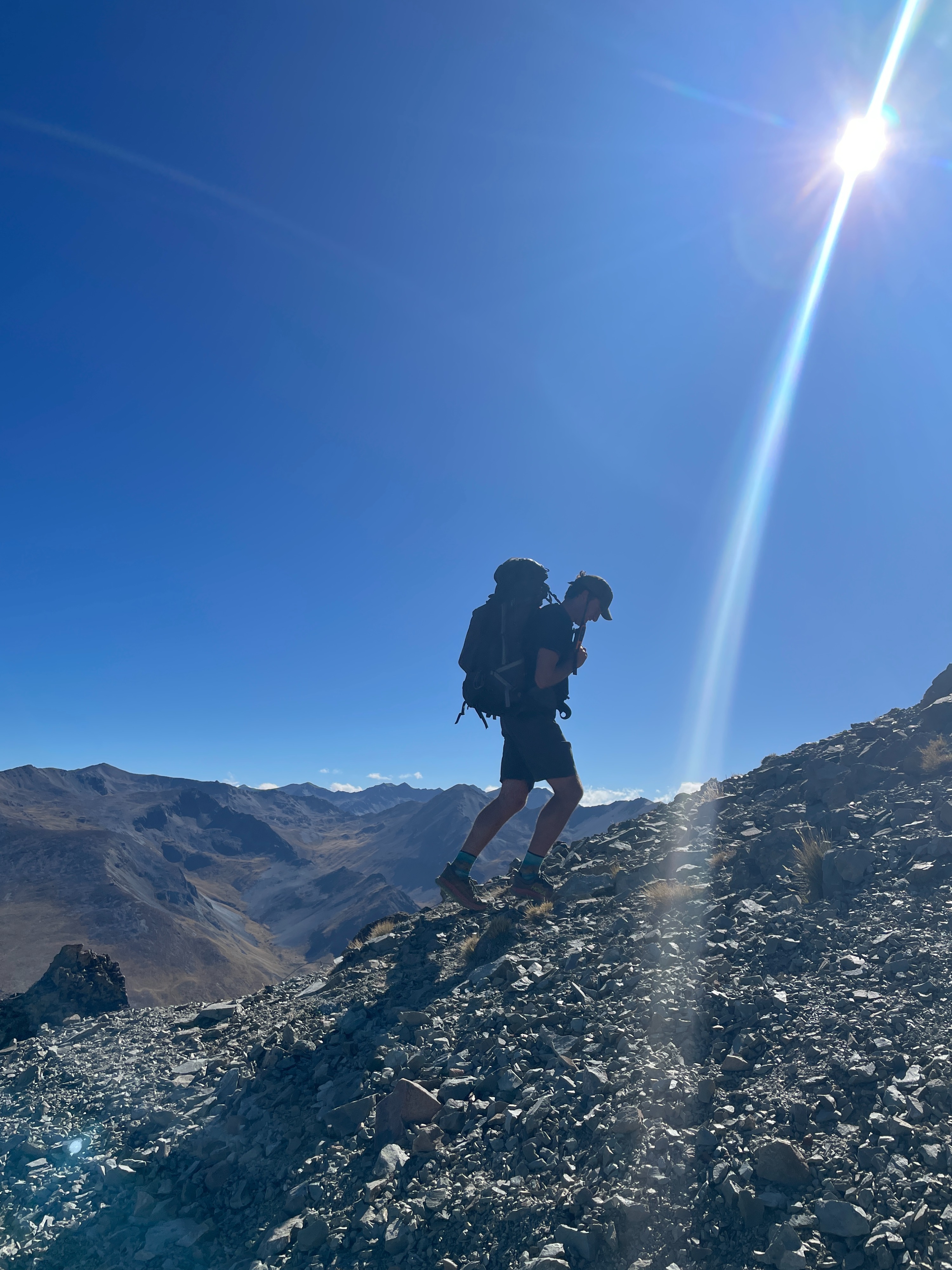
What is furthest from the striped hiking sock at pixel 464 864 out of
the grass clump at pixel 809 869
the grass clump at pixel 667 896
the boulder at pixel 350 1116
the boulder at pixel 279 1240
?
the boulder at pixel 279 1240

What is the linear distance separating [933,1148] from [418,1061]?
318 cm

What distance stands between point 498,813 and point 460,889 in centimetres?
109

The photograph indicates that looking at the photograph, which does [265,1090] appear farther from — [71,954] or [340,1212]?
[71,954]

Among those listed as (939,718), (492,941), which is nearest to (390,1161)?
(492,941)

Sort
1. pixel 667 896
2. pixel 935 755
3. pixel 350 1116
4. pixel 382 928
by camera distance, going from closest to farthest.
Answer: pixel 350 1116 < pixel 667 896 < pixel 935 755 < pixel 382 928

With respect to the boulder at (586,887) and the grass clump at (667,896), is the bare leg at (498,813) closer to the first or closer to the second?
the boulder at (586,887)

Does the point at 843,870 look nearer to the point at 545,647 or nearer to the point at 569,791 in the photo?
→ the point at 569,791

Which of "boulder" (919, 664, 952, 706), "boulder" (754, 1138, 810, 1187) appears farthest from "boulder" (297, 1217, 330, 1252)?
"boulder" (919, 664, 952, 706)

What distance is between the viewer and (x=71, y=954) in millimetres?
8500

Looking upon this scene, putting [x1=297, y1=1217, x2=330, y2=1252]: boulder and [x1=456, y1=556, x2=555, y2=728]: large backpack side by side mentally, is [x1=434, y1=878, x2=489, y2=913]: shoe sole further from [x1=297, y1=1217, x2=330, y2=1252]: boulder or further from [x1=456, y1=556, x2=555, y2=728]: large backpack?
[x1=297, y1=1217, x2=330, y2=1252]: boulder

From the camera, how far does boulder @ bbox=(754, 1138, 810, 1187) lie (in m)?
2.90

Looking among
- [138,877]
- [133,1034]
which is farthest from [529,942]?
[138,877]

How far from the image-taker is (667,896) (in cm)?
674

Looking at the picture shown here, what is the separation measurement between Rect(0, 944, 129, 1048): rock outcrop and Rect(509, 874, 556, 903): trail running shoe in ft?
17.0
